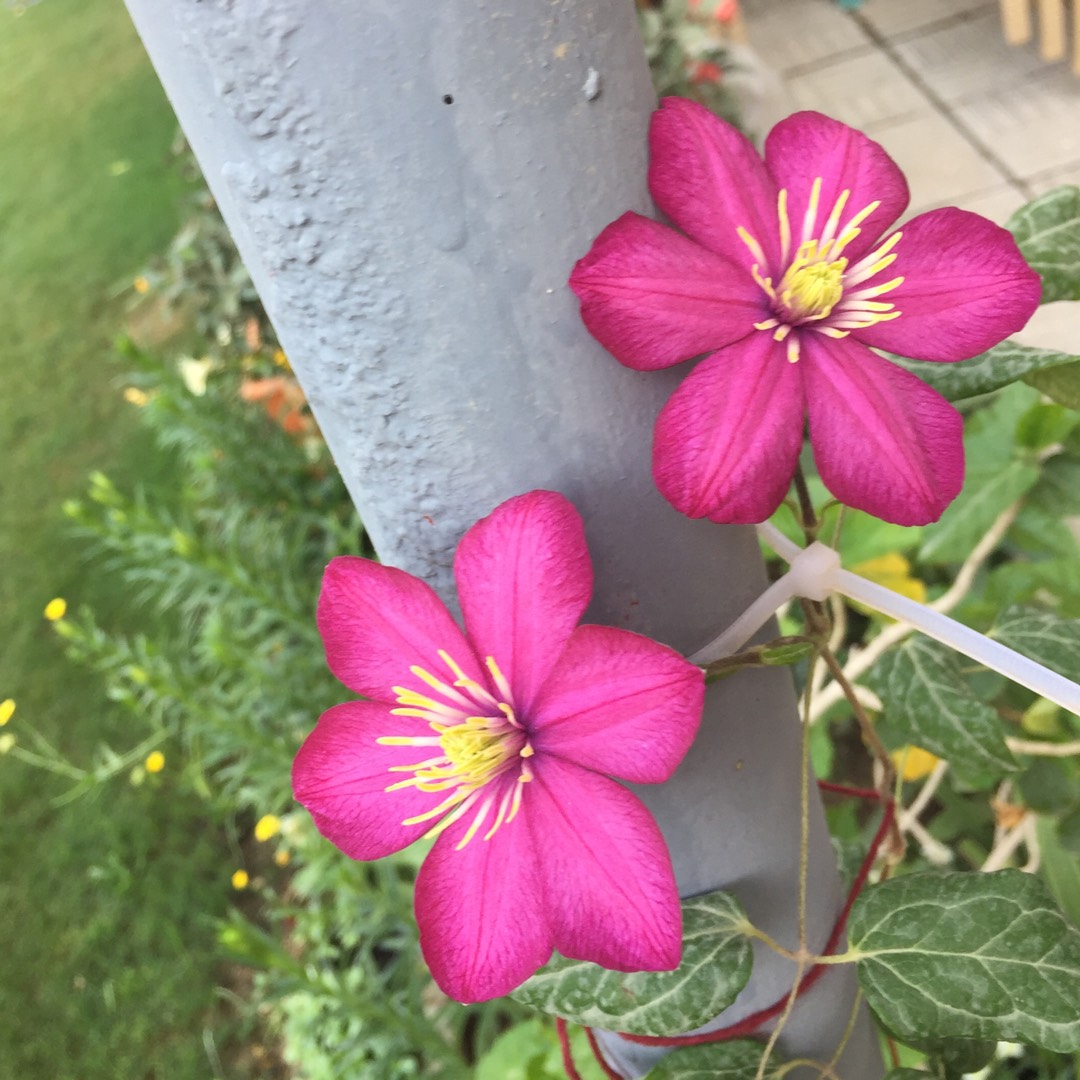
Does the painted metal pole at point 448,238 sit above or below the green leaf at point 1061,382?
above

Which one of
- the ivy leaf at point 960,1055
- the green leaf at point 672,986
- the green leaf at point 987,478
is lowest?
the ivy leaf at point 960,1055

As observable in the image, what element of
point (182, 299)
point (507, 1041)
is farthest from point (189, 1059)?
point (182, 299)

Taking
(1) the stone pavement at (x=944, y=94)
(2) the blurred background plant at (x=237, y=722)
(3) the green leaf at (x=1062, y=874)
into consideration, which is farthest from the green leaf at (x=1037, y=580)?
(1) the stone pavement at (x=944, y=94)

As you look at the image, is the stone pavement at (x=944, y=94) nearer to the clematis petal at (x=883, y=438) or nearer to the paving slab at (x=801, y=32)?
the paving slab at (x=801, y=32)

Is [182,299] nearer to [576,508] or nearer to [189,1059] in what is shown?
[189,1059]

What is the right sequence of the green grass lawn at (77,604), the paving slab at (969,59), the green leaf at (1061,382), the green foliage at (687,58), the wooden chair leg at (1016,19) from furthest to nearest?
the paving slab at (969,59) → the wooden chair leg at (1016,19) → the green foliage at (687,58) → the green grass lawn at (77,604) → the green leaf at (1061,382)

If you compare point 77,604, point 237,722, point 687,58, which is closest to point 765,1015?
point 237,722

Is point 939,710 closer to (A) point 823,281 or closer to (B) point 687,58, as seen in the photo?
(A) point 823,281
